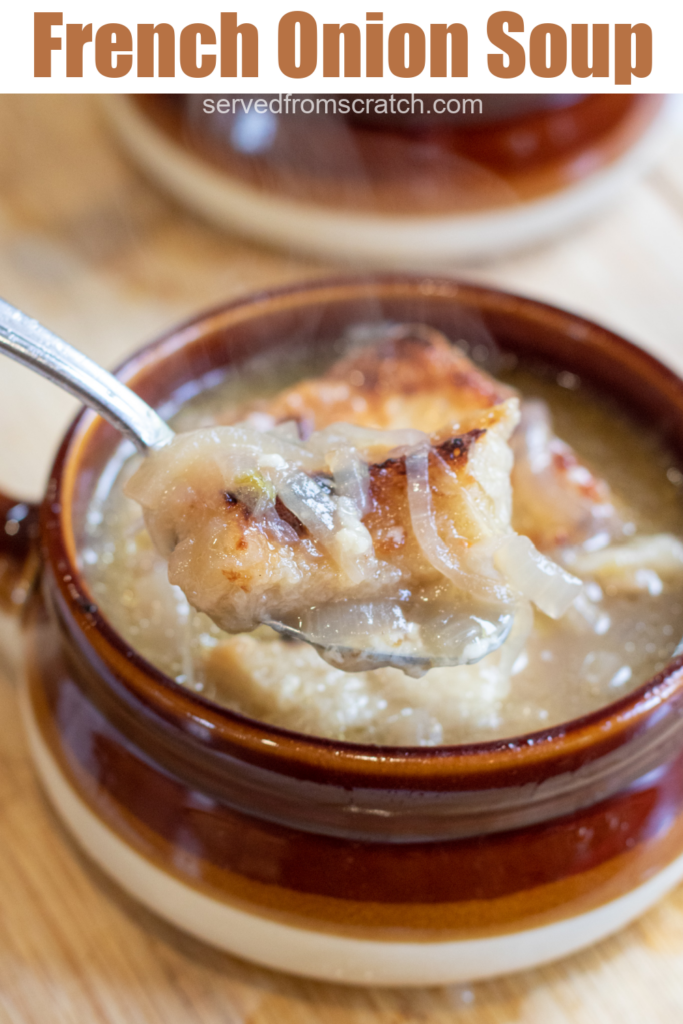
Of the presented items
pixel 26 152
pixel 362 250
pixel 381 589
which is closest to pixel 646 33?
pixel 362 250

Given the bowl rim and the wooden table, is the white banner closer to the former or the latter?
the wooden table

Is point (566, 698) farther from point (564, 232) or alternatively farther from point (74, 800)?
point (564, 232)

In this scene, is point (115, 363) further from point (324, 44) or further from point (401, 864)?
point (401, 864)

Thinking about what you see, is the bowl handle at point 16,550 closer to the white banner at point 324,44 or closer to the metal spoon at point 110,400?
the metal spoon at point 110,400

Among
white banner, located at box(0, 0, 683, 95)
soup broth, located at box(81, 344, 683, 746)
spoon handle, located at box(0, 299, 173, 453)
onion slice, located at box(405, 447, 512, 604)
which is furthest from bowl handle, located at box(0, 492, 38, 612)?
white banner, located at box(0, 0, 683, 95)

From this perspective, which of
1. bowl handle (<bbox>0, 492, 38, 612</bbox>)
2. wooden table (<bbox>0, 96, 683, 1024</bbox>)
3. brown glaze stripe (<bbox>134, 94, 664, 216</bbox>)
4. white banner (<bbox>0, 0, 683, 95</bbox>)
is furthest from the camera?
brown glaze stripe (<bbox>134, 94, 664, 216</bbox>)

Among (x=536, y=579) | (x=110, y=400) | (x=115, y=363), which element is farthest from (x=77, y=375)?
(x=115, y=363)

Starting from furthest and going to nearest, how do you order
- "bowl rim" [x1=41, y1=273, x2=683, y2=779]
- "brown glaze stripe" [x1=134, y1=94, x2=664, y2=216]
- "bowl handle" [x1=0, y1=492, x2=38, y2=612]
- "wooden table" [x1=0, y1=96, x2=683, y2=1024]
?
"brown glaze stripe" [x1=134, y1=94, x2=664, y2=216], "bowl handle" [x1=0, y1=492, x2=38, y2=612], "wooden table" [x1=0, y1=96, x2=683, y2=1024], "bowl rim" [x1=41, y1=273, x2=683, y2=779]
